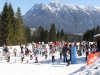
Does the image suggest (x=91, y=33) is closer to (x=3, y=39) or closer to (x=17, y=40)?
(x=17, y=40)

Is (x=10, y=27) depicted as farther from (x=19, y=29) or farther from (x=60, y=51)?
(x=60, y=51)

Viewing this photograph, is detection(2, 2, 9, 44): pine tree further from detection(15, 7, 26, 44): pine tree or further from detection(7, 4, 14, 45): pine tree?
detection(15, 7, 26, 44): pine tree

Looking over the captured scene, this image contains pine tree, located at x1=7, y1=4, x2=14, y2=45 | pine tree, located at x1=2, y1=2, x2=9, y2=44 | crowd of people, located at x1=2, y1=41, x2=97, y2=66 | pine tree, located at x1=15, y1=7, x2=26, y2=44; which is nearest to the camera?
crowd of people, located at x1=2, y1=41, x2=97, y2=66

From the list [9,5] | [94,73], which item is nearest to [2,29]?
[9,5]

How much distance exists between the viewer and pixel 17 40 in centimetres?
7750

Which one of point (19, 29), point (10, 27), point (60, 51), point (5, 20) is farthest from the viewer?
point (19, 29)

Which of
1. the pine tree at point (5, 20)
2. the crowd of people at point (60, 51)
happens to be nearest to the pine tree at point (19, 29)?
the pine tree at point (5, 20)

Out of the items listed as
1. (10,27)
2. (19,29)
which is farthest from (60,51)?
(19,29)

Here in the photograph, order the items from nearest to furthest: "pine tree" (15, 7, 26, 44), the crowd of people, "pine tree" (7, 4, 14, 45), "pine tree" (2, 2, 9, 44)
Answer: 1. the crowd of people
2. "pine tree" (2, 2, 9, 44)
3. "pine tree" (7, 4, 14, 45)
4. "pine tree" (15, 7, 26, 44)

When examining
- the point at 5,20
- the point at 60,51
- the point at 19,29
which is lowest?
the point at 60,51

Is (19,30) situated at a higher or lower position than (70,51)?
higher

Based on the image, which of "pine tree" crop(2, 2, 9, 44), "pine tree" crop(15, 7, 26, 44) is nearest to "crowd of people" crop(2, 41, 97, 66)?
"pine tree" crop(2, 2, 9, 44)

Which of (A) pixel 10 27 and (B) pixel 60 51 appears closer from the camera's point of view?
(B) pixel 60 51

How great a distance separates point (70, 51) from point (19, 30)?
59.3 m
